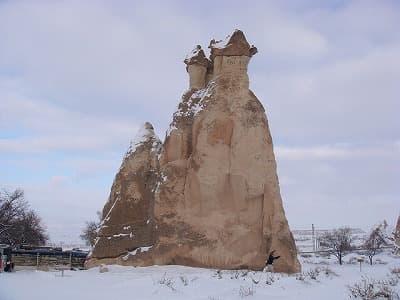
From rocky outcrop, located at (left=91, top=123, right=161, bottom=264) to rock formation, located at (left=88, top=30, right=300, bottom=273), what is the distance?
0.18m

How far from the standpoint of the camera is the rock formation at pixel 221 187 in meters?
22.3

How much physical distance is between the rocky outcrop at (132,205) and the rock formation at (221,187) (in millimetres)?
178

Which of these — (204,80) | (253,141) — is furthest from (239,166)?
(204,80)

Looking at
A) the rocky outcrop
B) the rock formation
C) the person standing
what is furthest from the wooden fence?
the person standing

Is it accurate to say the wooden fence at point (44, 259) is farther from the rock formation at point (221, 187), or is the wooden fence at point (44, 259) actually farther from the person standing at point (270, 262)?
the person standing at point (270, 262)

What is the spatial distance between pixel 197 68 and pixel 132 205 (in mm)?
7921

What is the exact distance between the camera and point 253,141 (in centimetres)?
2347

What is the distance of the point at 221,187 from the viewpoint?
75.3 feet

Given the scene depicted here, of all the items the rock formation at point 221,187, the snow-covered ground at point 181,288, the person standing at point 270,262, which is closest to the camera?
the snow-covered ground at point 181,288

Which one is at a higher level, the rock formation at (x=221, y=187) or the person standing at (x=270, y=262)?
the rock formation at (x=221, y=187)

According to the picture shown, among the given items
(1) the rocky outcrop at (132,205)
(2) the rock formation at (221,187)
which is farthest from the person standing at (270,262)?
(1) the rocky outcrop at (132,205)

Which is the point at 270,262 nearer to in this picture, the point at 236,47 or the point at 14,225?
the point at 236,47

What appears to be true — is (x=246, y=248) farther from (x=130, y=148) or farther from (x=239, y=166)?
(x=130, y=148)

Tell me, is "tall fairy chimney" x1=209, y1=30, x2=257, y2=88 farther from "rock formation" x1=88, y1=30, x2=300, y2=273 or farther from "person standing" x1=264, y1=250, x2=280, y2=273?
"person standing" x1=264, y1=250, x2=280, y2=273
